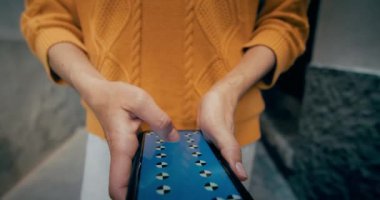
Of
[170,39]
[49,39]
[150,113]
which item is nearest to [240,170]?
[150,113]

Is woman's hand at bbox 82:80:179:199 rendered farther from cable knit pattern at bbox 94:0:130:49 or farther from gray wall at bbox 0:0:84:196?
gray wall at bbox 0:0:84:196

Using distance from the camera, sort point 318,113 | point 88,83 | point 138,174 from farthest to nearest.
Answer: point 318,113 → point 88,83 → point 138,174

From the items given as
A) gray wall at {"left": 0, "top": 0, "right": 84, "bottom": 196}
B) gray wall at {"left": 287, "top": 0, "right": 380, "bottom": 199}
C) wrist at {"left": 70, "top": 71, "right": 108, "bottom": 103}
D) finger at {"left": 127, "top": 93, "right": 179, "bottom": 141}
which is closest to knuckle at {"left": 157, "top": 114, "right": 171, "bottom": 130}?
finger at {"left": 127, "top": 93, "right": 179, "bottom": 141}

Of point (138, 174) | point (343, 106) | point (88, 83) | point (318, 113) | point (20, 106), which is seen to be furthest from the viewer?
point (20, 106)

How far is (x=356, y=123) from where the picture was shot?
83 cm

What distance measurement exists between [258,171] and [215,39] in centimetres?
115

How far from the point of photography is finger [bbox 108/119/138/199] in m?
0.33

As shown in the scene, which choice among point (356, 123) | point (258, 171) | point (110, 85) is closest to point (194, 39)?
point (110, 85)

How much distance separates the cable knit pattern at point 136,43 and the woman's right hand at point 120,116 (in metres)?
0.06

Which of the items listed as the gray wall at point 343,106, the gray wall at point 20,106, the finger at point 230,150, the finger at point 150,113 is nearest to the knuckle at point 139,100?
the finger at point 150,113

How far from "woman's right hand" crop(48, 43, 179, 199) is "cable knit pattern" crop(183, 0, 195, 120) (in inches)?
3.5

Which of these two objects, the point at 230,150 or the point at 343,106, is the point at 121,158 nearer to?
the point at 230,150

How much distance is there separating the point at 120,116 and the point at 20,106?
3.65 ft

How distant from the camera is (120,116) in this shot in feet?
1.21
